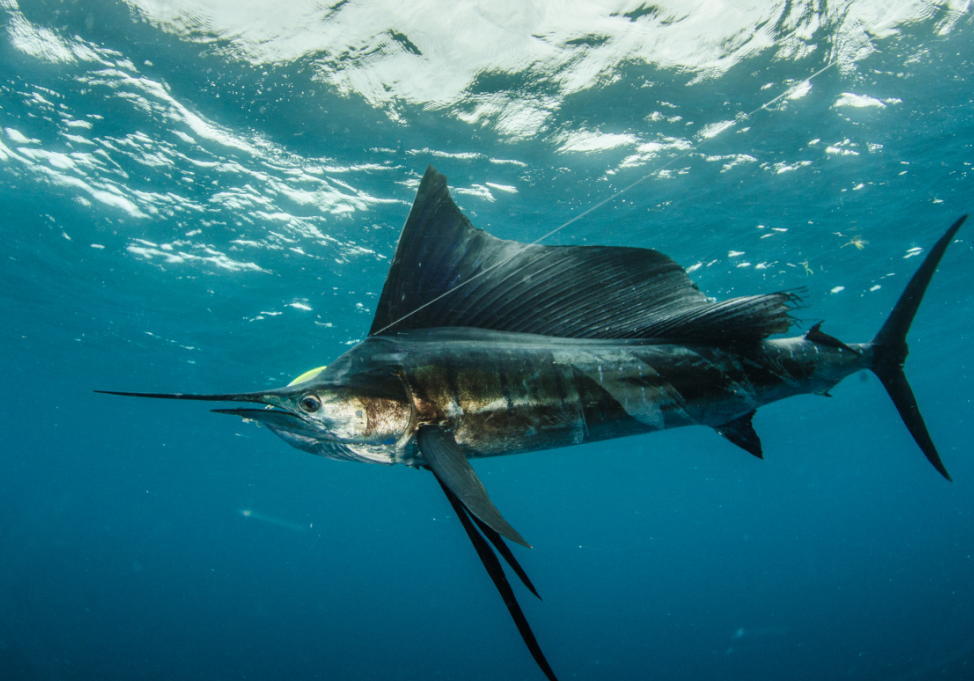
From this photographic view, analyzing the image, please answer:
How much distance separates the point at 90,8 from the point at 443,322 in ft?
24.6

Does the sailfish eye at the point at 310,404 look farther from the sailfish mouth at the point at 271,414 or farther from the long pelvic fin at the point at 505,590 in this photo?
the long pelvic fin at the point at 505,590

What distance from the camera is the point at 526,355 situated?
167 cm

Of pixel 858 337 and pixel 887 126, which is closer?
pixel 887 126

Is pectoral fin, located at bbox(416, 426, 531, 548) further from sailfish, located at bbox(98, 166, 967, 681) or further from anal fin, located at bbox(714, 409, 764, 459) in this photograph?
anal fin, located at bbox(714, 409, 764, 459)

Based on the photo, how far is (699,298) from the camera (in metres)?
1.90

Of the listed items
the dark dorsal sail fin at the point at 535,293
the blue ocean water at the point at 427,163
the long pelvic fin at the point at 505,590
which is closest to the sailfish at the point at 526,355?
the dark dorsal sail fin at the point at 535,293

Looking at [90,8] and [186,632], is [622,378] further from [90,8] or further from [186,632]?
[186,632]

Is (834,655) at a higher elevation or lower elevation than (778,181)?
lower

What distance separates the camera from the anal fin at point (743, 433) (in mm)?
2305

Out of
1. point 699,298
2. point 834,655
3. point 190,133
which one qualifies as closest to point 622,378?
point 699,298

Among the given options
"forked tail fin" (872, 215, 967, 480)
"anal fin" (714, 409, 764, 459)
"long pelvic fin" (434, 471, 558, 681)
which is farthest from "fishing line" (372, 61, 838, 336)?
"forked tail fin" (872, 215, 967, 480)

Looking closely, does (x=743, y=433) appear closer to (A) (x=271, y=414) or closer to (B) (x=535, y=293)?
A: (B) (x=535, y=293)

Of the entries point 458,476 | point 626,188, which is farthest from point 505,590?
point 626,188

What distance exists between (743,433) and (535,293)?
1.47m
